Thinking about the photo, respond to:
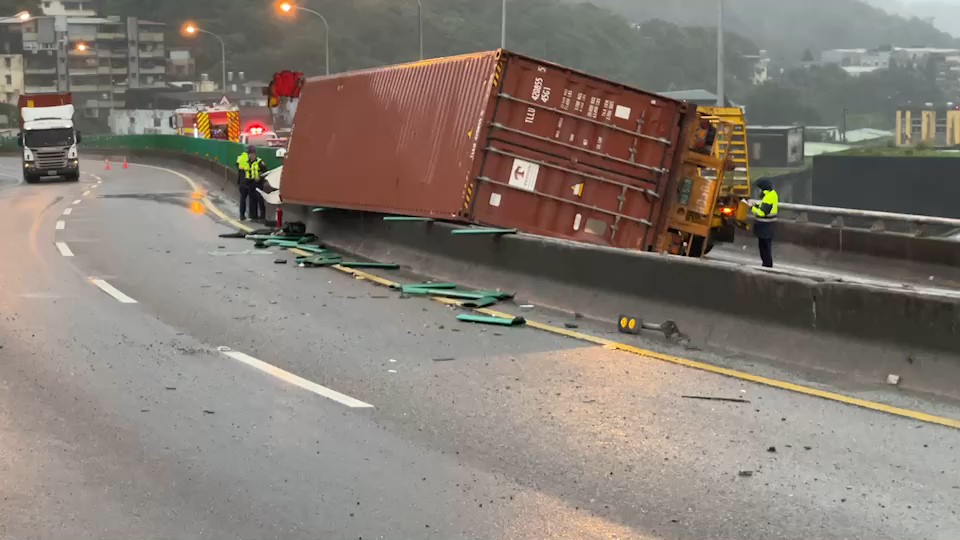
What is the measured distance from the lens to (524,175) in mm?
16000

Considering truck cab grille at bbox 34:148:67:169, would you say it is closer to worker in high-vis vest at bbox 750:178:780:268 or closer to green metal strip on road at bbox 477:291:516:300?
worker in high-vis vest at bbox 750:178:780:268

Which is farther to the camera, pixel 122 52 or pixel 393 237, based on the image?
pixel 122 52

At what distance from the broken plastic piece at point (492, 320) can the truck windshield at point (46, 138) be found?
38.4 metres

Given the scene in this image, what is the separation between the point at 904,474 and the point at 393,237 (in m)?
11.8

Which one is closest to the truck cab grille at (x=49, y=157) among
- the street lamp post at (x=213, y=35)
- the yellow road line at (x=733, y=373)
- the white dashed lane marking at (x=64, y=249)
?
the street lamp post at (x=213, y=35)

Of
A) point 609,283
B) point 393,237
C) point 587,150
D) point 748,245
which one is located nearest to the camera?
point 609,283

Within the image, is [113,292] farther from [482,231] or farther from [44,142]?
[44,142]

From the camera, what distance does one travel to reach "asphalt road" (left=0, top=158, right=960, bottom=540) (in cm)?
571

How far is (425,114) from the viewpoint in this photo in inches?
679

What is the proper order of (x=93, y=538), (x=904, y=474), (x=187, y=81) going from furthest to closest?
(x=187, y=81)
(x=904, y=474)
(x=93, y=538)

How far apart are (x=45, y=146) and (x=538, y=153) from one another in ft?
116

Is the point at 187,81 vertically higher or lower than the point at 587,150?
lower

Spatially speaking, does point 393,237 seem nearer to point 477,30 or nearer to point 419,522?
point 419,522

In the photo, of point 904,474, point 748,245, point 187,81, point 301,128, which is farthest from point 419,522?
point 187,81
